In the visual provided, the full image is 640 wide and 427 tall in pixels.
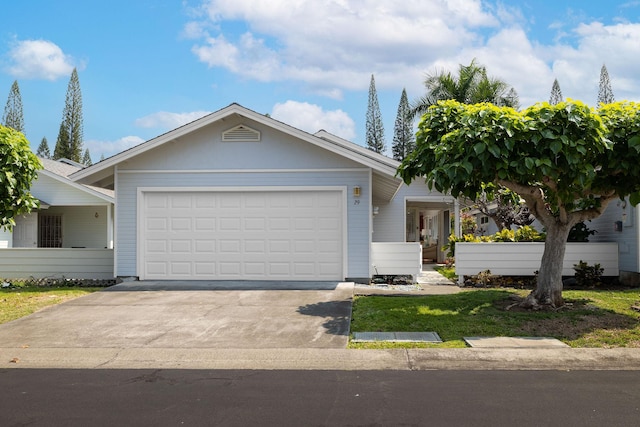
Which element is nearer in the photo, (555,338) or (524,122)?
(555,338)

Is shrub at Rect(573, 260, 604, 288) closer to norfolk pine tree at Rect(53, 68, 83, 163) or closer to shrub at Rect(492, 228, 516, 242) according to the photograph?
shrub at Rect(492, 228, 516, 242)

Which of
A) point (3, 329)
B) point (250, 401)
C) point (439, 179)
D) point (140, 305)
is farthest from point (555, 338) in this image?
point (3, 329)

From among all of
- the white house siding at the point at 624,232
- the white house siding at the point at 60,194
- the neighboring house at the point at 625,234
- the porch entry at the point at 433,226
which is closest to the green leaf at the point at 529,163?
the neighboring house at the point at 625,234

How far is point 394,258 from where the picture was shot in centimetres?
1456

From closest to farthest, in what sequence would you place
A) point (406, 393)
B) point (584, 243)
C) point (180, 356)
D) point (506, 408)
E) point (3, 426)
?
1. point (3, 426)
2. point (506, 408)
3. point (406, 393)
4. point (180, 356)
5. point (584, 243)

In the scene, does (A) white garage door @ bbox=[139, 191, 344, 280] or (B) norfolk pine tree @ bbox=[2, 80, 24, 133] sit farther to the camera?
(B) norfolk pine tree @ bbox=[2, 80, 24, 133]

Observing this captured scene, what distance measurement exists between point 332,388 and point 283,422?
1.19 metres

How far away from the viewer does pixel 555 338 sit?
27.8ft

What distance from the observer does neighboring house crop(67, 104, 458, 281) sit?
14.0 meters

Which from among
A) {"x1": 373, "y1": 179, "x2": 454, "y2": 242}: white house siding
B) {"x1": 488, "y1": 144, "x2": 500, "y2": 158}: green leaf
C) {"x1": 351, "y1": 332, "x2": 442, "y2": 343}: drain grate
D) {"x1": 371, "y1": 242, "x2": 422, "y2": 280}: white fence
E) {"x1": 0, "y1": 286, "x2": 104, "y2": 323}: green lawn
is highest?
{"x1": 488, "y1": 144, "x2": 500, "y2": 158}: green leaf

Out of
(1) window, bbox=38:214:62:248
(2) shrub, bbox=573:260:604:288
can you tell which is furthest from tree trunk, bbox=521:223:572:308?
(1) window, bbox=38:214:62:248

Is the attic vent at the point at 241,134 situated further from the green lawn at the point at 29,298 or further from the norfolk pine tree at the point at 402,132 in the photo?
the norfolk pine tree at the point at 402,132

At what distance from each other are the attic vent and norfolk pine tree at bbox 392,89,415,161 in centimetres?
2791

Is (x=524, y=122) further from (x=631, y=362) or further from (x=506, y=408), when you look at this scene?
(x=506, y=408)
